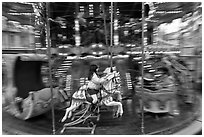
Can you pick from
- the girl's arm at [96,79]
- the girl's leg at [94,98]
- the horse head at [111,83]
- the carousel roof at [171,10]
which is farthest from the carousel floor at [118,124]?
the carousel roof at [171,10]

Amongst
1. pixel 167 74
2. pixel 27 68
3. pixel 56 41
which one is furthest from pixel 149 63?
pixel 27 68

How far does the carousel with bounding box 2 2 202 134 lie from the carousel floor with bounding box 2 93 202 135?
1.7 inches

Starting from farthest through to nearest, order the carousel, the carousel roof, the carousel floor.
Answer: the carousel roof → the carousel → the carousel floor

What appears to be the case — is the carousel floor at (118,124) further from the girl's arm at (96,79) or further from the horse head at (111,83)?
the girl's arm at (96,79)

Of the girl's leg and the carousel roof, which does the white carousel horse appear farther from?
the carousel roof

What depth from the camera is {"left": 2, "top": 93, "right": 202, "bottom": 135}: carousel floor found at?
261 cm

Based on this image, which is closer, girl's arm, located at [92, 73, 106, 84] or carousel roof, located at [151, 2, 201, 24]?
girl's arm, located at [92, 73, 106, 84]

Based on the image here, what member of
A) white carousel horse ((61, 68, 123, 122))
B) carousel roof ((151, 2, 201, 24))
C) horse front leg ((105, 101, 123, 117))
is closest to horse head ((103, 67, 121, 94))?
white carousel horse ((61, 68, 123, 122))

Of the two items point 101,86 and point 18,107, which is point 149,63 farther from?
point 18,107

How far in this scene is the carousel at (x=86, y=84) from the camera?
2.72 meters

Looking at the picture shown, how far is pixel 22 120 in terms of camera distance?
3.01m

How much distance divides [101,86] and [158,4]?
1820 millimetres

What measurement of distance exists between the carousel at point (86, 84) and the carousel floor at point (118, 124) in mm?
43

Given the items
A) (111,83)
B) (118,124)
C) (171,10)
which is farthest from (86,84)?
(171,10)
